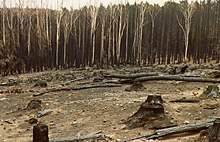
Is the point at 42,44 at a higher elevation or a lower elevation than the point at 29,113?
higher

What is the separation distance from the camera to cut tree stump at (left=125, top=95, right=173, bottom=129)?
8.38 metres

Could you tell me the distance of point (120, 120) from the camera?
31.3 feet

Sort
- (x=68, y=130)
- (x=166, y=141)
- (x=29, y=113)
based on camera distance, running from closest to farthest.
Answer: (x=166, y=141) → (x=68, y=130) → (x=29, y=113)

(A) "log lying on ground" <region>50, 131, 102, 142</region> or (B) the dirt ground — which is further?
(B) the dirt ground

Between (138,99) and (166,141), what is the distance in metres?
4.95

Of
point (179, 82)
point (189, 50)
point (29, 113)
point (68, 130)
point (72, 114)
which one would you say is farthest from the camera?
point (189, 50)

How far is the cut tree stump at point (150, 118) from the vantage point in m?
8.38

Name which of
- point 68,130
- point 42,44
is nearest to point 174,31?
point 42,44

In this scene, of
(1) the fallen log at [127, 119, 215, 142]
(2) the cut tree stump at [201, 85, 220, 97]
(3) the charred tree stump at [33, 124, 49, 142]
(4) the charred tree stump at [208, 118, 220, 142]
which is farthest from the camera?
(2) the cut tree stump at [201, 85, 220, 97]

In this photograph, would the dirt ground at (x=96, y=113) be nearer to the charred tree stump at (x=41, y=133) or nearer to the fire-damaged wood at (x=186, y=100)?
the fire-damaged wood at (x=186, y=100)

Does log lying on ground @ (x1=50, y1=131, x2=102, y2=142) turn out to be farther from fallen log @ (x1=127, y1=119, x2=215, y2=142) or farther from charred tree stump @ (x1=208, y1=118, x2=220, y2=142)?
charred tree stump @ (x1=208, y1=118, x2=220, y2=142)

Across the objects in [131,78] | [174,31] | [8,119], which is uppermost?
[174,31]

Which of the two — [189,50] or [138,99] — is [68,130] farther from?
[189,50]

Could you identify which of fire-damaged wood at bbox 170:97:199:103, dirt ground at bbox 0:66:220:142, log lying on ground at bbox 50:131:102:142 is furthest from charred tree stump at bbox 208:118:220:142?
fire-damaged wood at bbox 170:97:199:103
